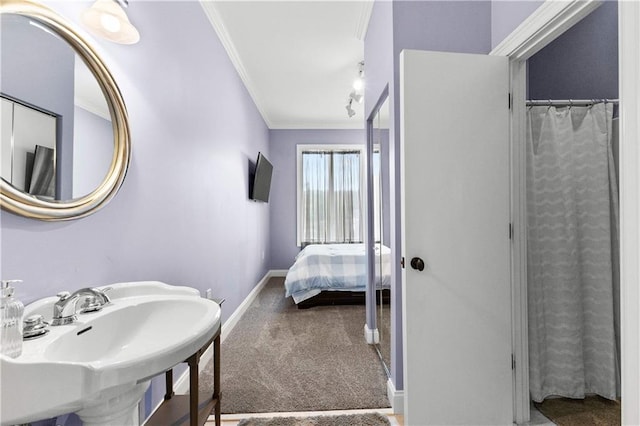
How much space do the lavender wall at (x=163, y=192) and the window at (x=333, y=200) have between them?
7.91ft

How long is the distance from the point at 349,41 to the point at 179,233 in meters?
2.28

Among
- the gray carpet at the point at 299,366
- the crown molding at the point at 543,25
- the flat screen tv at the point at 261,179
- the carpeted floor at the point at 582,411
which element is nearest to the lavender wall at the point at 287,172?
the flat screen tv at the point at 261,179

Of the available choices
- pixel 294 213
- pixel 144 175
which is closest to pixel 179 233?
pixel 144 175

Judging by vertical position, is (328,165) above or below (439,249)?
above

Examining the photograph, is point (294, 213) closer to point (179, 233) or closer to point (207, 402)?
point (179, 233)

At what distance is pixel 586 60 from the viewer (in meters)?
2.06

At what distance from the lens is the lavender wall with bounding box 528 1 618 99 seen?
2.04 m

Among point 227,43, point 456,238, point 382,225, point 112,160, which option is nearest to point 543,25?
point 456,238

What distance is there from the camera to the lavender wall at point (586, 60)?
6.68ft

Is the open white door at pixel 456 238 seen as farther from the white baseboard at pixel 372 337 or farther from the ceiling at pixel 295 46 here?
the ceiling at pixel 295 46

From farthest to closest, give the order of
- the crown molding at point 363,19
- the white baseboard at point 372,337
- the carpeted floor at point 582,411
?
the white baseboard at point 372,337
the crown molding at point 363,19
the carpeted floor at point 582,411

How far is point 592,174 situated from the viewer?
73.5 inches

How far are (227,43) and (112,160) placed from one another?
200 centimetres

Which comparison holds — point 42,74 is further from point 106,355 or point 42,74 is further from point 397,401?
point 397,401
